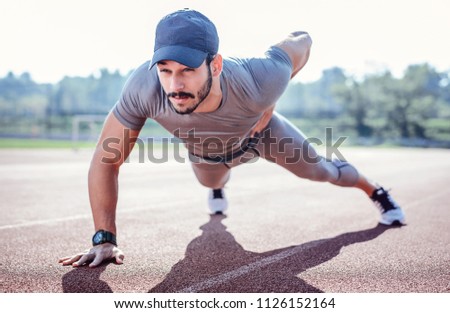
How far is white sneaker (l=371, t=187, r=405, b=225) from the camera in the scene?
4.88m

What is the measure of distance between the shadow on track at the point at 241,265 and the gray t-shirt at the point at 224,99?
3.09 ft

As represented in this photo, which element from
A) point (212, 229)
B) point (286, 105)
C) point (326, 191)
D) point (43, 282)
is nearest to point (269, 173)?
point (326, 191)

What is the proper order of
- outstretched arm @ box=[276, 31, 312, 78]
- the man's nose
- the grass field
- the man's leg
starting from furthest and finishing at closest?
the grass field
the man's leg
outstretched arm @ box=[276, 31, 312, 78]
the man's nose

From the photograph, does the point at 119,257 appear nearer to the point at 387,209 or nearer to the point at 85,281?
the point at 85,281

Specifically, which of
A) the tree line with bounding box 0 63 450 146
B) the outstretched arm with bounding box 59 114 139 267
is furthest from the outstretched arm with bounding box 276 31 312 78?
the tree line with bounding box 0 63 450 146

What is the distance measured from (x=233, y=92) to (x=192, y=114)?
1.12 feet

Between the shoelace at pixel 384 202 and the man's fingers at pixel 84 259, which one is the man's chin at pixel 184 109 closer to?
the man's fingers at pixel 84 259

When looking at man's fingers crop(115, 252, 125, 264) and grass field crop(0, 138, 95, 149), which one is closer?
man's fingers crop(115, 252, 125, 264)

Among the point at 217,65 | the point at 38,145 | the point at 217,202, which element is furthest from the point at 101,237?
the point at 38,145

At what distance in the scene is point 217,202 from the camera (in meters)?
5.44

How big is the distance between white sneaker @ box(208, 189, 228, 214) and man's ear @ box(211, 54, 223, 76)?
8.31ft

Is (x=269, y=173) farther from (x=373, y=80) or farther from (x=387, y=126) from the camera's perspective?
(x=373, y=80)

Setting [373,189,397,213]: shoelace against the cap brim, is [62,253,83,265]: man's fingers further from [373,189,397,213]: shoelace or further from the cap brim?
[373,189,397,213]: shoelace

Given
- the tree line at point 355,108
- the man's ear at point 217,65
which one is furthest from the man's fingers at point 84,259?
the tree line at point 355,108
